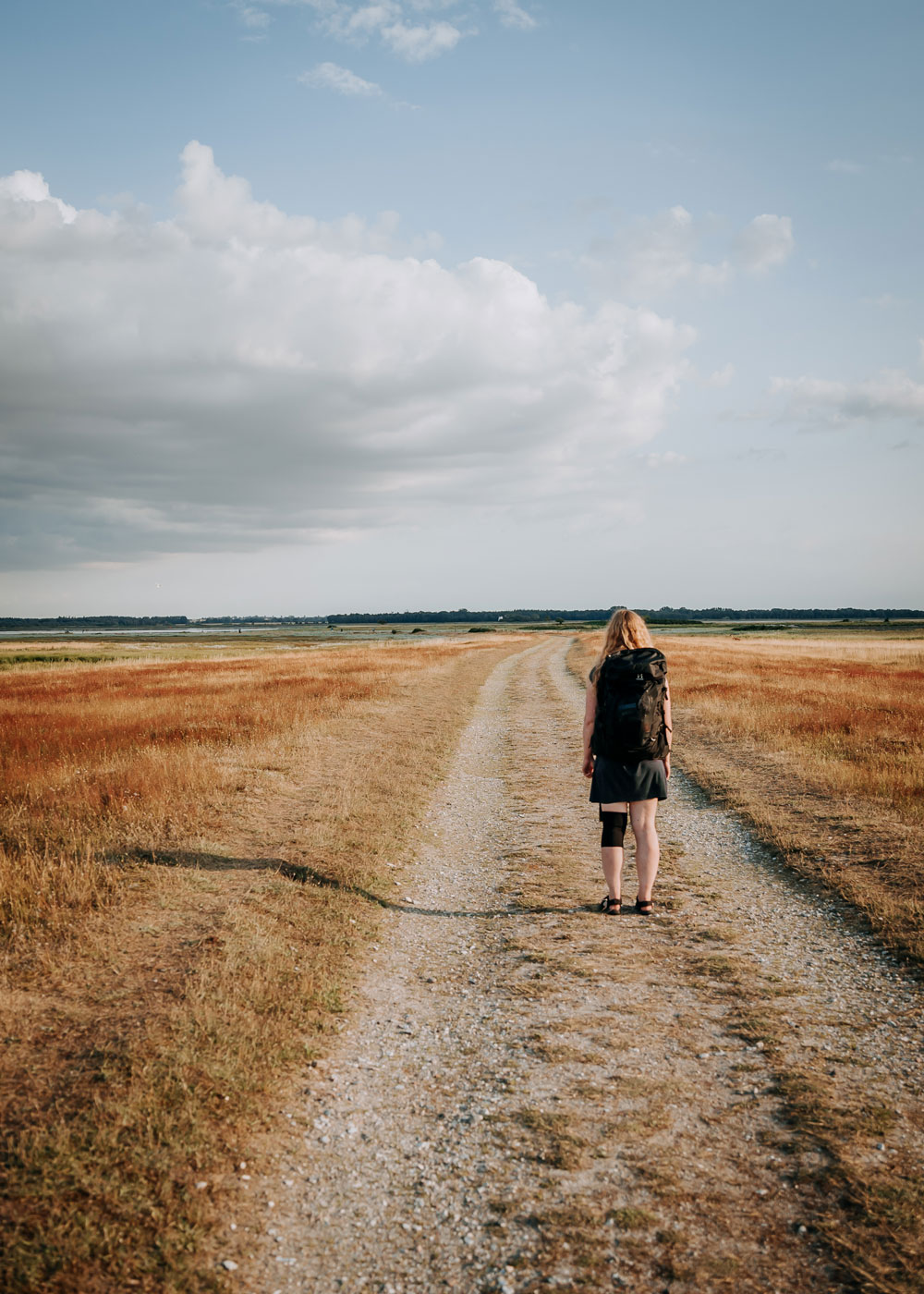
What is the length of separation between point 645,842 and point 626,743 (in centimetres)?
110

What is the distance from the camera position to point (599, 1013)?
523 centimetres

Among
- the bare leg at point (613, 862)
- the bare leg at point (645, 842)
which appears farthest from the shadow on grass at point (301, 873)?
the bare leg at point (645, 842)

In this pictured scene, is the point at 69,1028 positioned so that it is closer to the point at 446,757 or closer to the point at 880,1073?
the point at 880,1073

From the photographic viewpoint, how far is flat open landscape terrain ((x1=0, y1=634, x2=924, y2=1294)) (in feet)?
10.6

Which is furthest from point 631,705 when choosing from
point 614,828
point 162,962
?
point 162,962

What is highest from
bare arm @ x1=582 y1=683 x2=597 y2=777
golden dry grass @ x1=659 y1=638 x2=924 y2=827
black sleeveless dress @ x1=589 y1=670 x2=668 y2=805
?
bare arm @ x1=582 y1=683 x2=597 y2=777

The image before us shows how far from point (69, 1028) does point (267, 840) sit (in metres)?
4.65

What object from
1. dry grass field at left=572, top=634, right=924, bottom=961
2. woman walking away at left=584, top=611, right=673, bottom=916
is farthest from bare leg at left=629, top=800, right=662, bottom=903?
dry grass field at left=572, top=634, right=924, bottom=961

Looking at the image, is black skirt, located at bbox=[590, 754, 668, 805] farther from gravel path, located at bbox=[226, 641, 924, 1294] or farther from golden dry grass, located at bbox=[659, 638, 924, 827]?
golden dry grass, located at bbox=[659, 638, 924, 827]

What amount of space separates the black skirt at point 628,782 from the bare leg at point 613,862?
156 mm

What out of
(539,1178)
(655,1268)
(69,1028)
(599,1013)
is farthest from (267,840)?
→ (655,1268)

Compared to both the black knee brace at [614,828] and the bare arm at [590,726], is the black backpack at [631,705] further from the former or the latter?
the black knee brace at [614,828]

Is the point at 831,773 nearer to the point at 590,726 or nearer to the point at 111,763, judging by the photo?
the point at 590,726

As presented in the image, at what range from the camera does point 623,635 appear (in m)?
7.12
